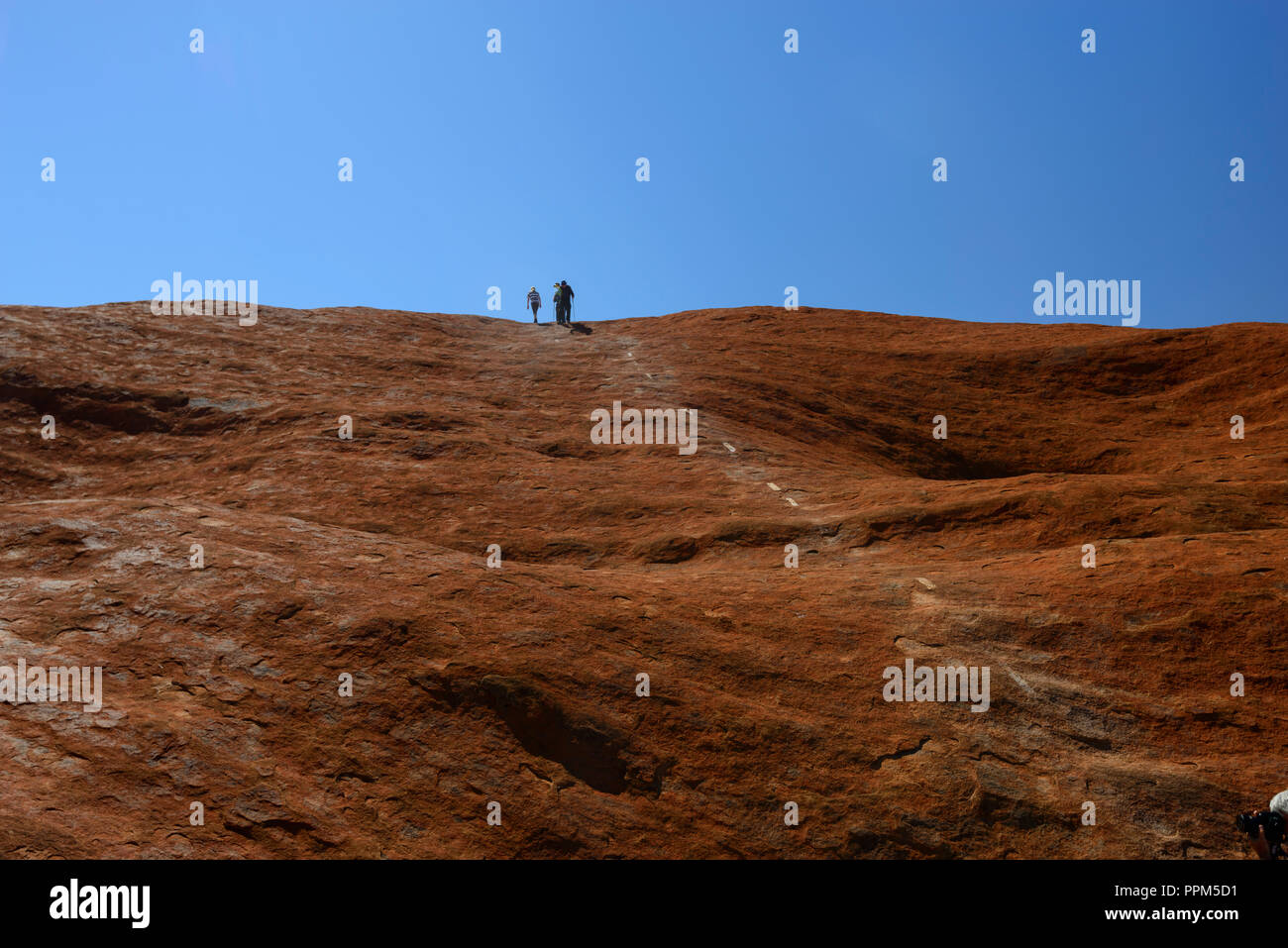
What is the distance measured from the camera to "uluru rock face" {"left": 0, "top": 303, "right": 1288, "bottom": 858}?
7.34 metres

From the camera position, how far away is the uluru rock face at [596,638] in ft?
24.1

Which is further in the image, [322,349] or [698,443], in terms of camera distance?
[322,349]

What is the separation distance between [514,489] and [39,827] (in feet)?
33.4

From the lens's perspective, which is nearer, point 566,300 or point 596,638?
point 596,638

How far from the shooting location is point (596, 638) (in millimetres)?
9781

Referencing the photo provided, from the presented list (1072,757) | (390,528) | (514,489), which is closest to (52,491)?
(390,528)

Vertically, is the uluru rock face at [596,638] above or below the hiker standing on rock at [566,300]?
below

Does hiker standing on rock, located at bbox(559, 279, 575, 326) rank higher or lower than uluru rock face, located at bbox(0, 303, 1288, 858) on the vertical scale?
higher

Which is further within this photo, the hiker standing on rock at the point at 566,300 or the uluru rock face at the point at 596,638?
the hiker standing on rock at the point at 566,300

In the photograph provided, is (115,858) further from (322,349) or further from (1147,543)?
(322,349)

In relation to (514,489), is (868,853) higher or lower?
lower

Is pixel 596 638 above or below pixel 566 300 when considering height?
below

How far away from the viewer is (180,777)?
696 centimetres
